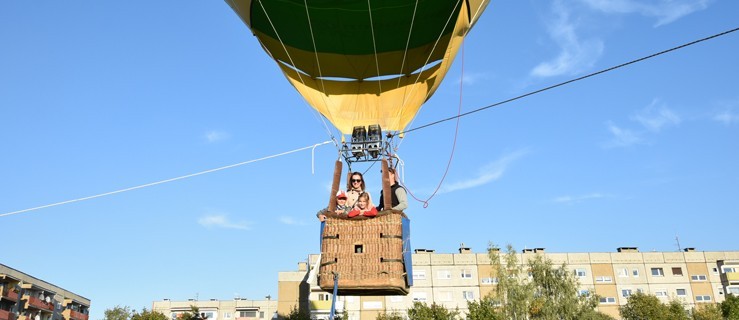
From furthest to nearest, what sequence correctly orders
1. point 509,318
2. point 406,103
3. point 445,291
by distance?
point 445,291, point 509,318, point 406,103

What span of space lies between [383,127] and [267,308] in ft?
167

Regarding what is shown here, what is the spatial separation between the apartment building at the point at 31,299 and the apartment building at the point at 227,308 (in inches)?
345

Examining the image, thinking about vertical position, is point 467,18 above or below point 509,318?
above

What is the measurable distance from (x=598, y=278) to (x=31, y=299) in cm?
4712

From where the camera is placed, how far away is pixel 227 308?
197ft

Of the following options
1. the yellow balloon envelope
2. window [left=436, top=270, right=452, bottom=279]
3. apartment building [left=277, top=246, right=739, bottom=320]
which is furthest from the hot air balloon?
window [left=436, top=270, right=452, bottom=279]

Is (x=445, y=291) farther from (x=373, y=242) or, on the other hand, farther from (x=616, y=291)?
(x=373, y=242)

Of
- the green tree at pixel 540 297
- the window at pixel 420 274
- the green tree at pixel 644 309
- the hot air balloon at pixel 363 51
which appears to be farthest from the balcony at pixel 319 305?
the hot air balloon at pixel 363 51

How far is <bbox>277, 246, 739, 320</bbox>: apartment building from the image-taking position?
155ft

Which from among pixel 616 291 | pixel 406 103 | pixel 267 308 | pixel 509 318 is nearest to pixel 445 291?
pixel 616 291

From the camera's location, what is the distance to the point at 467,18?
39.1ft

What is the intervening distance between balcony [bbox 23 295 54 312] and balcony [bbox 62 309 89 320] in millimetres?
4394

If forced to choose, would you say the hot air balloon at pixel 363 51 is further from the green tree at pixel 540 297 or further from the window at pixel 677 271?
the window at pixel 677 271

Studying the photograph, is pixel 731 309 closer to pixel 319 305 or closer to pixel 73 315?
pixel 319 305
